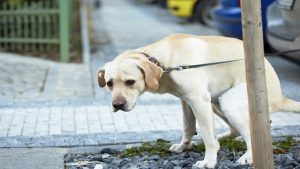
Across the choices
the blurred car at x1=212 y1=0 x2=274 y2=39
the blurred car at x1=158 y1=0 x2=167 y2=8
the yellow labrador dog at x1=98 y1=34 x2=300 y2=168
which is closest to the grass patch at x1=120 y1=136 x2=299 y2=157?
the yellow labrador dog at x1=98 y1=34 x2=300 y2=168

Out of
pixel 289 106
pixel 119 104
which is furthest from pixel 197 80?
pixel 289 106

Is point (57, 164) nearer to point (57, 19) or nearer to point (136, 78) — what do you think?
point (136, 78)

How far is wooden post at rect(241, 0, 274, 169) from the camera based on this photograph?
409cm

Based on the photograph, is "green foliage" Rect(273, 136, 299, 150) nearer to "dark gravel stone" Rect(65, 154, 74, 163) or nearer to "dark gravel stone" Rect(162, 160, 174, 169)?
"dark gravel stone" Rect(162, 160, 174, 169)

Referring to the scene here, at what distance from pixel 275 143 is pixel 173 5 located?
11277mm

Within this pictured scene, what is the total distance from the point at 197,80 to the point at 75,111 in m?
2.70

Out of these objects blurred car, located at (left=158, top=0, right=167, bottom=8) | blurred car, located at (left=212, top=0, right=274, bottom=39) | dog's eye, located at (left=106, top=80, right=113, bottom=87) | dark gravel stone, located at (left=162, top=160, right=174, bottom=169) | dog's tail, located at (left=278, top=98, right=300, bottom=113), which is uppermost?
dog's eye, located at (left=106, top=80, right=113, bottom=87)

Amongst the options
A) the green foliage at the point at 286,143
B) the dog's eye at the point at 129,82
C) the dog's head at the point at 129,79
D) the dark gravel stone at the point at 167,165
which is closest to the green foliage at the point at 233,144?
the green foliage at the point at 286,143

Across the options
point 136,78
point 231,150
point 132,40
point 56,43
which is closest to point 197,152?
point 231,150

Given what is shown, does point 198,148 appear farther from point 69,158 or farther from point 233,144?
point 69,158

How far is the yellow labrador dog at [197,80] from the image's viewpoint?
4723mm

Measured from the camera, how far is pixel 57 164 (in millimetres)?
5219

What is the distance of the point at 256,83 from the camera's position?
4.18m

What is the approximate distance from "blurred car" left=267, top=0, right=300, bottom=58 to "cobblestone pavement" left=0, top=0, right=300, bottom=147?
21.4 inches
